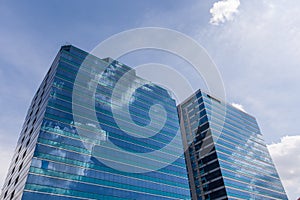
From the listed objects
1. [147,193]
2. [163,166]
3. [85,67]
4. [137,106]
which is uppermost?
[85,67]

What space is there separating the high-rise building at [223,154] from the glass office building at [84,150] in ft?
62.5

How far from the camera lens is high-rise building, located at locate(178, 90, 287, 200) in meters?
89.4

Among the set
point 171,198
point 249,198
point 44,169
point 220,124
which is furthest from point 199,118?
point 44,169

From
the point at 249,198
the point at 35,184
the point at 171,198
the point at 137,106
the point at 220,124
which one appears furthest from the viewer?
the point at 220,124

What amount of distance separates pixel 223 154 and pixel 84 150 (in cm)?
5979

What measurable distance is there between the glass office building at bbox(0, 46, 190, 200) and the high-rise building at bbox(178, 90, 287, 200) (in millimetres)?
19046

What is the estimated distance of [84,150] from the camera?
5803 centimetres

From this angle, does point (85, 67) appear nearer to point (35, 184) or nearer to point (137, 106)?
point (137, 106)

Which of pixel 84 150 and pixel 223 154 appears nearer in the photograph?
pixel 84 150

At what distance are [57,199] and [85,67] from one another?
40.7m

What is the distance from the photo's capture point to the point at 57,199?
4794 cm

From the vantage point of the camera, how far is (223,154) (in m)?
94.9

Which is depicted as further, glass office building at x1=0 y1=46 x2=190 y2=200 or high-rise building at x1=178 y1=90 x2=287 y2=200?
high-rise building at x1=178 y1=90 x2=287 y2=200

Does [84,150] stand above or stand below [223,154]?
below
